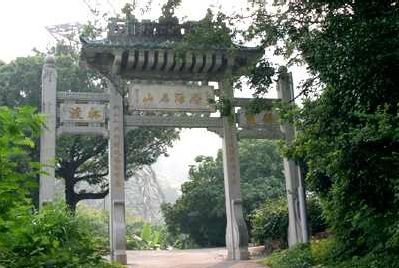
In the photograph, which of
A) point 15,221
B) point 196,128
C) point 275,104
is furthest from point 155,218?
point 15,221

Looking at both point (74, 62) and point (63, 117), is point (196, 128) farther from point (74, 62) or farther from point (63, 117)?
point (74, 62)

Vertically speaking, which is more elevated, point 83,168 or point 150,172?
point 150,172

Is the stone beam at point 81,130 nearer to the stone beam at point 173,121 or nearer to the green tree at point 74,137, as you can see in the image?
the stone beam at point 173,121

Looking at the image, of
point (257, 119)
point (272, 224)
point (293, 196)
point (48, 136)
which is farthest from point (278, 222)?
point (48, 136)

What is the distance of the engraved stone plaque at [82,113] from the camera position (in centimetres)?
1141

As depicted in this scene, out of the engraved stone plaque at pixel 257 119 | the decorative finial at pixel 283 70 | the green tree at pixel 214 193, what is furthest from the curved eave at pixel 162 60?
the green tree at pixel 214 193

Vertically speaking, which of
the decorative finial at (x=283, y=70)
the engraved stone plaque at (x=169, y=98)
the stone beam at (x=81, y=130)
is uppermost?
the engraved stone plaque at (x=169, y=98)

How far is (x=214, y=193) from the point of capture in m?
20.1

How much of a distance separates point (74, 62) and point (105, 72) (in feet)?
21.2

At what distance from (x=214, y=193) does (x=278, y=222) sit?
767cm

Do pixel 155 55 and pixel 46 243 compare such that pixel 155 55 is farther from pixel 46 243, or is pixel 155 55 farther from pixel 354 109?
pixel 46 243

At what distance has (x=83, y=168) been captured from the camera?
18.7 meters

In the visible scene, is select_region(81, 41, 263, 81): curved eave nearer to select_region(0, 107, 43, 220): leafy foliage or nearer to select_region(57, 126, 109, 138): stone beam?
select_region(57, 126, 109, 138): stone beam

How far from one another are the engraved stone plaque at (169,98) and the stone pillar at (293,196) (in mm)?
1824
